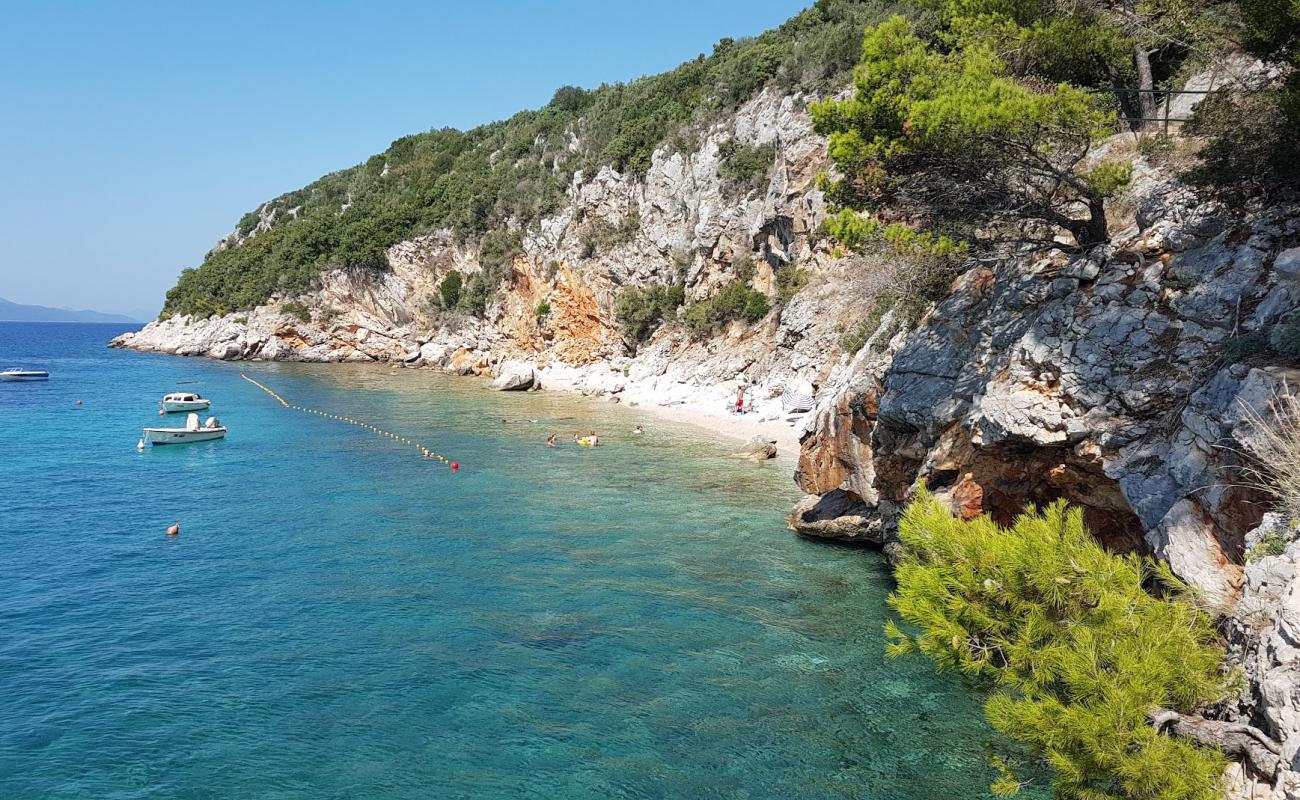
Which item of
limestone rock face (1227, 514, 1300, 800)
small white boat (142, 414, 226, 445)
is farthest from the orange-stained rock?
small white boat (142, 414, 226, 445)

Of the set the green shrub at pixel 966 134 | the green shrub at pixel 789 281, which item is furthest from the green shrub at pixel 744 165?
the green shrub at pixel 966 134

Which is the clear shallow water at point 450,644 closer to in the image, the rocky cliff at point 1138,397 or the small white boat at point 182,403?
the rocky cliff at point 1138,397

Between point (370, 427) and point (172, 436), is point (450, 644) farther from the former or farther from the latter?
point (172, 436)

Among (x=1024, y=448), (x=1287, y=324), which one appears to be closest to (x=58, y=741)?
(x=1024, y=448)

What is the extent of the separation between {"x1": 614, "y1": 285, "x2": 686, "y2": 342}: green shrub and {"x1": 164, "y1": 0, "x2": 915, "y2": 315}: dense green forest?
9.62m

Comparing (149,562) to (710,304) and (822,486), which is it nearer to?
(822,486)

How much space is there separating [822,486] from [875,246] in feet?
24.4

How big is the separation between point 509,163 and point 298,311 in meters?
26.0

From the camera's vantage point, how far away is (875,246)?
1645cm

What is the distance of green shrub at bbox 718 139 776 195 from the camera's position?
49688mm

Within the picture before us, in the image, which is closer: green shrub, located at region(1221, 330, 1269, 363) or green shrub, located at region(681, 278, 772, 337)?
green shrub, located at region(1221, 330, 1269, 363)

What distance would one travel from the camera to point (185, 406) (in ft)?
138

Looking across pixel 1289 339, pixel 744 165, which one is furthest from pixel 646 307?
pixel 1289 339

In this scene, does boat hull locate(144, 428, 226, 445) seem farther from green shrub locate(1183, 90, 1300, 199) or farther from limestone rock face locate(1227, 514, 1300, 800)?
limestone rock face locate(1227, 514, 1300, 800)
